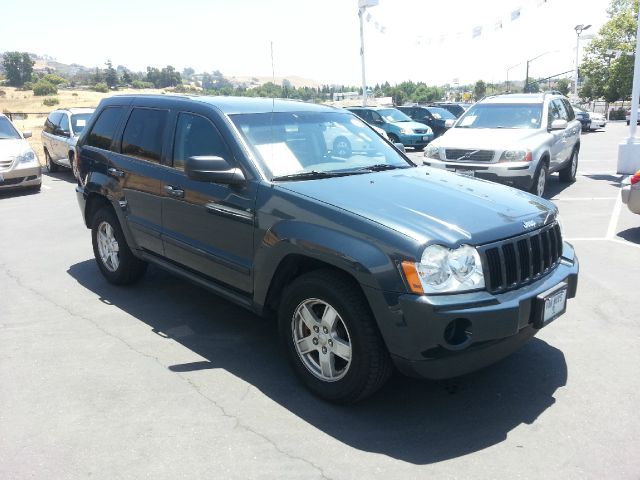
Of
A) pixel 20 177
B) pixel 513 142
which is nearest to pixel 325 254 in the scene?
pixel 513 142

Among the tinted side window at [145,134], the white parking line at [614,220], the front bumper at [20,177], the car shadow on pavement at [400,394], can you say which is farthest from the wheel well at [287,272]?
the front bumper at [20,177]

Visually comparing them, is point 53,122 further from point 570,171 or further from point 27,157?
point 570,171

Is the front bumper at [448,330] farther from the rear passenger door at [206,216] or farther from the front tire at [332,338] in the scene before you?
the rear passenger door at [206,216]

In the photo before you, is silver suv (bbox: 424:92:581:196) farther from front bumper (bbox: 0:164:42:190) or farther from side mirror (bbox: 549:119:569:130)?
front bumper (bbox: 0:164:42:190)

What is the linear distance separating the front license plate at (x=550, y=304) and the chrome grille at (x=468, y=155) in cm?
598

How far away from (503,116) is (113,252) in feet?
25.0

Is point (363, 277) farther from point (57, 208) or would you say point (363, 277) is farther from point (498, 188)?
point (57, 208)

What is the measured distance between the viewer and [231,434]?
10.9 ft

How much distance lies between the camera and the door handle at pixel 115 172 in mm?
5379

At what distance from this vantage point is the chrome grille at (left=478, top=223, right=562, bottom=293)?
10.7 ft

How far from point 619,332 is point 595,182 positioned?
8463 mm

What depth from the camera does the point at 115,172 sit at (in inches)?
215

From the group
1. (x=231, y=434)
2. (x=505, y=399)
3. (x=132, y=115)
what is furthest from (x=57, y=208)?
(x=505, y=399)

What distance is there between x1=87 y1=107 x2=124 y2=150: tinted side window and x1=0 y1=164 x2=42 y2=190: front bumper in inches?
275
